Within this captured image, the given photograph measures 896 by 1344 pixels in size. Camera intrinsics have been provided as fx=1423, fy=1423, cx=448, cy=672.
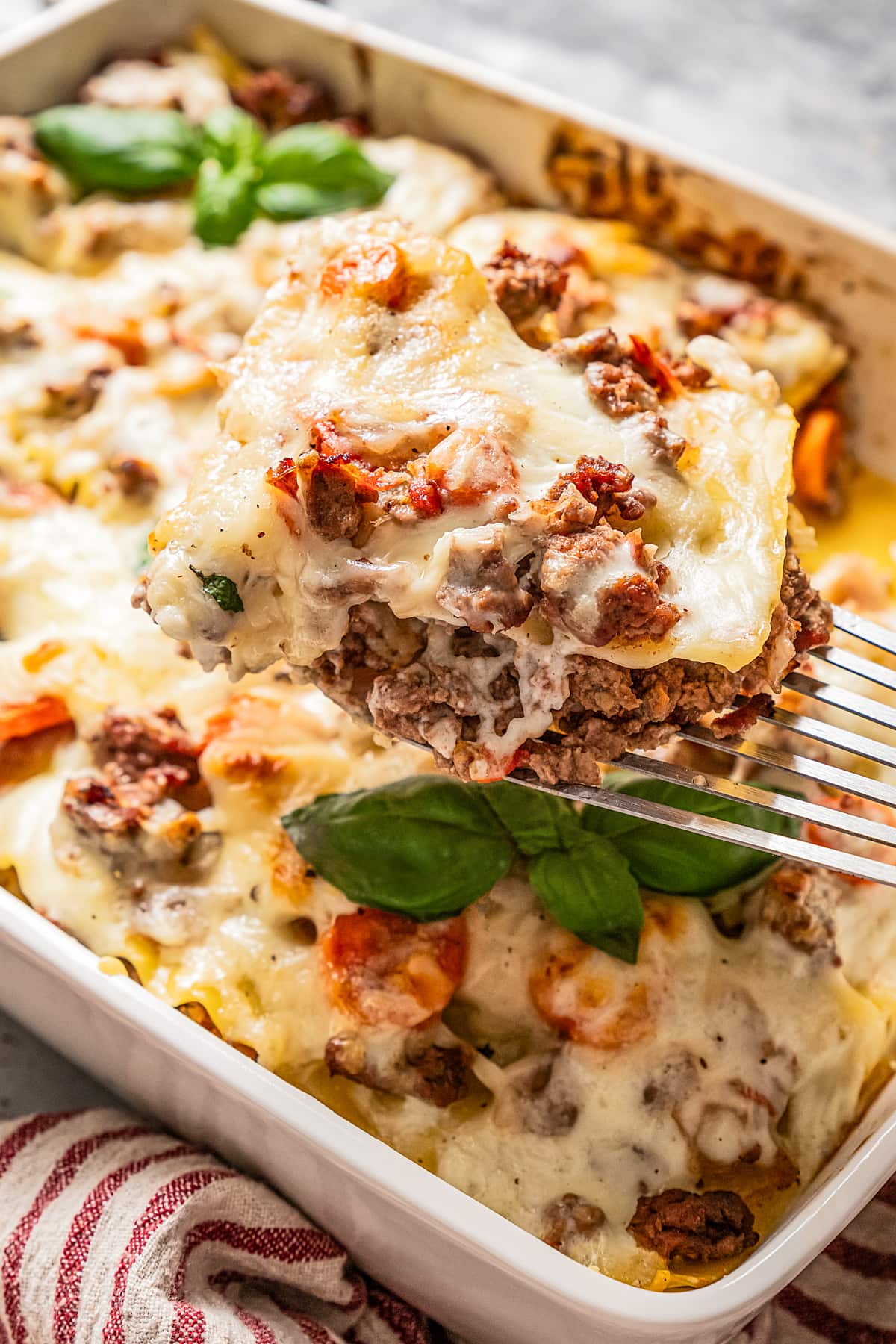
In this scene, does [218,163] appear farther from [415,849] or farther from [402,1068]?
[402,1068]

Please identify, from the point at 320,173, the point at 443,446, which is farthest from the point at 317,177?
the point at 443,446

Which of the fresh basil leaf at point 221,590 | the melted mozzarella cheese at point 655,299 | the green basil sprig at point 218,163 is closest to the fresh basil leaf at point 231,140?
the green basil sprig at point 218,163

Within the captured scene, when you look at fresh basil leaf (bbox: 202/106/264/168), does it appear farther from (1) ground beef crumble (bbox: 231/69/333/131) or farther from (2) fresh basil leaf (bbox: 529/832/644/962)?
(2) fresh basil leaf (bbox: 529/832/644/962)

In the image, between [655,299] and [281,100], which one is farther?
[281,100]

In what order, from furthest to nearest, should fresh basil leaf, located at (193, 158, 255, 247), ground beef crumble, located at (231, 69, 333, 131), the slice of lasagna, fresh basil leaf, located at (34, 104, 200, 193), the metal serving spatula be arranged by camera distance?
1. ground beef crumble, located at (231, 69, 333, 131)
2. fresh basil leaf, located at (34, 104, 200, 193)
3. fresh basil leaf, located at (193, 158, 255, 247)
4. the metal serving spatula
5. the slice of lasagna

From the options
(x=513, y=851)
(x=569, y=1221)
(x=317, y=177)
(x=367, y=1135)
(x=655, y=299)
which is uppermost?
(x=317, y=177)

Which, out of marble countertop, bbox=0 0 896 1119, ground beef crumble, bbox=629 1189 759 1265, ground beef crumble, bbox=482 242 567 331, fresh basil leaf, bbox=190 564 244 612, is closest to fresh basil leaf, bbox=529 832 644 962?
ground beef crumble, bbox=629 1189 759 1265

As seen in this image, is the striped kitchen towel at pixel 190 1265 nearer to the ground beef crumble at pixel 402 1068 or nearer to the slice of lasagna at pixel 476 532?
the ground beef crumble at pixel 402 1068
